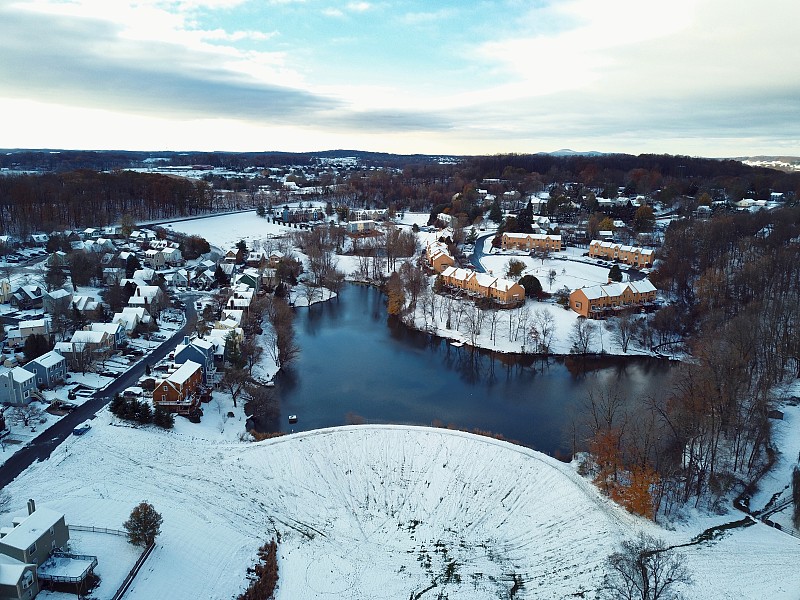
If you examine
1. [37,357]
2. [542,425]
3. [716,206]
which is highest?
[716,206]

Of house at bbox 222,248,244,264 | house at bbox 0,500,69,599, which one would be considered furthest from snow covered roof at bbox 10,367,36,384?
house at bbox 222,248,244,264

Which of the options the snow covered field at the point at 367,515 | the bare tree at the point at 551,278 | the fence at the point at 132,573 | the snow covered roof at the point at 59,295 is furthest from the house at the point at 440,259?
the fence at the point at 132,573

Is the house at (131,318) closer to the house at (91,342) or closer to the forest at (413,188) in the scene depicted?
the house at (91,342)

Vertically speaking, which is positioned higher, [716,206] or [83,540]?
[716,206]

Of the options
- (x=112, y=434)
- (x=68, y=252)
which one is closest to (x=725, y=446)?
(x=112, y=434)

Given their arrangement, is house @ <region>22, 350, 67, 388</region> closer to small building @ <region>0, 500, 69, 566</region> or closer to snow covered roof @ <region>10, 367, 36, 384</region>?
snow covered roof @ <region>10, 367, 36, 384</region>

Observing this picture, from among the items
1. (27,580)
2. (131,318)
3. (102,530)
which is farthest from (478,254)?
(27,580)

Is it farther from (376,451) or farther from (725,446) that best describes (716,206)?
(376,451)

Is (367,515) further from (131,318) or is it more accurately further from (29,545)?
(131,318)
